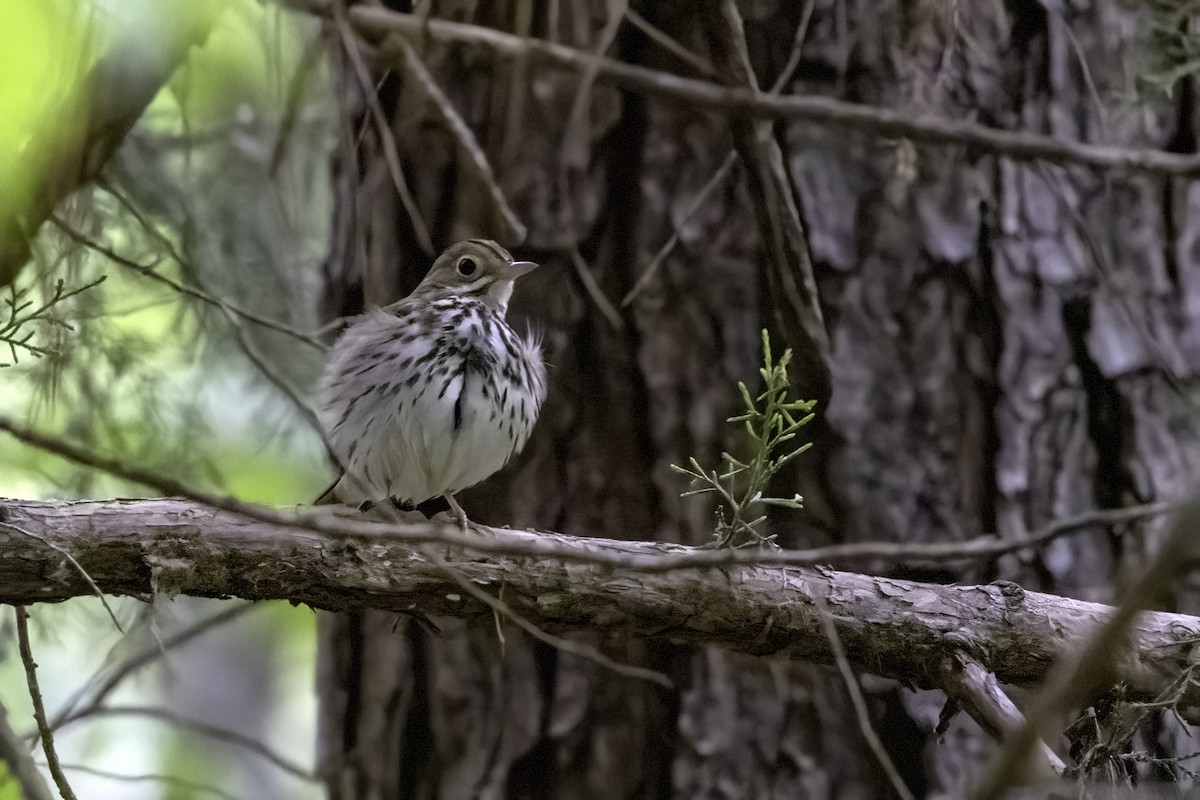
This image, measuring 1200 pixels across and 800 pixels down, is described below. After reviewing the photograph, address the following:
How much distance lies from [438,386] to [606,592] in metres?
0.83

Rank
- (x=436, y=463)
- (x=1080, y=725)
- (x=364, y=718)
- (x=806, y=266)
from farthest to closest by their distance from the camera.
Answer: (x=364, y=718)
(x=436, y=463)
(x=806, y=266)
(x=1080, y=725)

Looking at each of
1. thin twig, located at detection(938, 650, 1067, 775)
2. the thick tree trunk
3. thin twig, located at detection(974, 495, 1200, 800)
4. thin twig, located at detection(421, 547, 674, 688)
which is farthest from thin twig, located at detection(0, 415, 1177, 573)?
the thick tree trunk

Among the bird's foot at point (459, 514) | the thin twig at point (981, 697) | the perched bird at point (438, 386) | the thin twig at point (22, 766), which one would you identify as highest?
the perched bird at point (438, 386)

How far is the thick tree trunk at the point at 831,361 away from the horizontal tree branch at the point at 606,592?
65 centimetres

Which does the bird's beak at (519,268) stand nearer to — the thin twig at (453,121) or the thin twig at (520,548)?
the thin twig at (453,121)

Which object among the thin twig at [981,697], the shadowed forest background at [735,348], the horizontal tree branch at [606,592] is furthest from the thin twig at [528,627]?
the shadowed forest background at [735,348]

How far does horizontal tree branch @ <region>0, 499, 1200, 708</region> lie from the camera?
196 centimetres

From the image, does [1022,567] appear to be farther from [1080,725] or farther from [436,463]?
[436,463]

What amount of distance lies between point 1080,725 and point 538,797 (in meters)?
1.34

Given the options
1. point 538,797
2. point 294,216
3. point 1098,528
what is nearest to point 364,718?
point 538,797

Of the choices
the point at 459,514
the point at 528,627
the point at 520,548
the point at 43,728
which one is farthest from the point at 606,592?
the point at 43,728

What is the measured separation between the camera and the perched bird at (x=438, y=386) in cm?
266

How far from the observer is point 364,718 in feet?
9.68

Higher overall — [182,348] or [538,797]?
[182,348]
